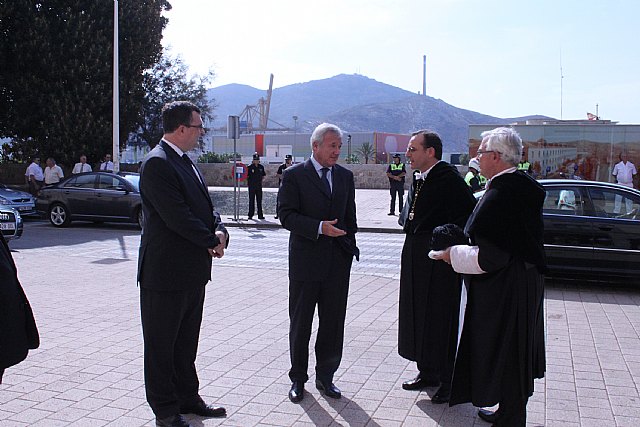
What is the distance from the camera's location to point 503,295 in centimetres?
391

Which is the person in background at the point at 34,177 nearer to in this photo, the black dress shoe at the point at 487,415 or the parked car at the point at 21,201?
the parked car at the point at 21,201

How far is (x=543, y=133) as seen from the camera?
26141 mm

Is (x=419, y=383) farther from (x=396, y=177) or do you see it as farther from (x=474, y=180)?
(x=396, y=177)

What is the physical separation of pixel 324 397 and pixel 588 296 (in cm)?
557

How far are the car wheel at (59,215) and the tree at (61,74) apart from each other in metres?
7.99

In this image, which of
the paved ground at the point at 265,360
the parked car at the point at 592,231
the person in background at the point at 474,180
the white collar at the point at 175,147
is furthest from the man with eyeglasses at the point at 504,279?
the person in background at the point at 474,180

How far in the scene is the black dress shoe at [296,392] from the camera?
4781 mm

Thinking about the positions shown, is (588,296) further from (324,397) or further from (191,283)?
(191,283)

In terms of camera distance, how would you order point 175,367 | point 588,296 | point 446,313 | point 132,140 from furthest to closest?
1. point 132,140
2. point 588,296
3. point 446,313
4. point 175,367

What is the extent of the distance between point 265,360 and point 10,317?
2.81 metres

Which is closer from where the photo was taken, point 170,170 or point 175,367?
point 170,170

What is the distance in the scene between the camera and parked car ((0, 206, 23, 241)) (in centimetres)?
1280

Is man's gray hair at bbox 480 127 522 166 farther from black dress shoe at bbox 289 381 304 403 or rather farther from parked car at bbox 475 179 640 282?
parked car at bbox 475 179 640 282

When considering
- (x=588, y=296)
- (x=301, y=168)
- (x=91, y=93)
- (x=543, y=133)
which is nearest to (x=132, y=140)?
(x=91, y=93)
